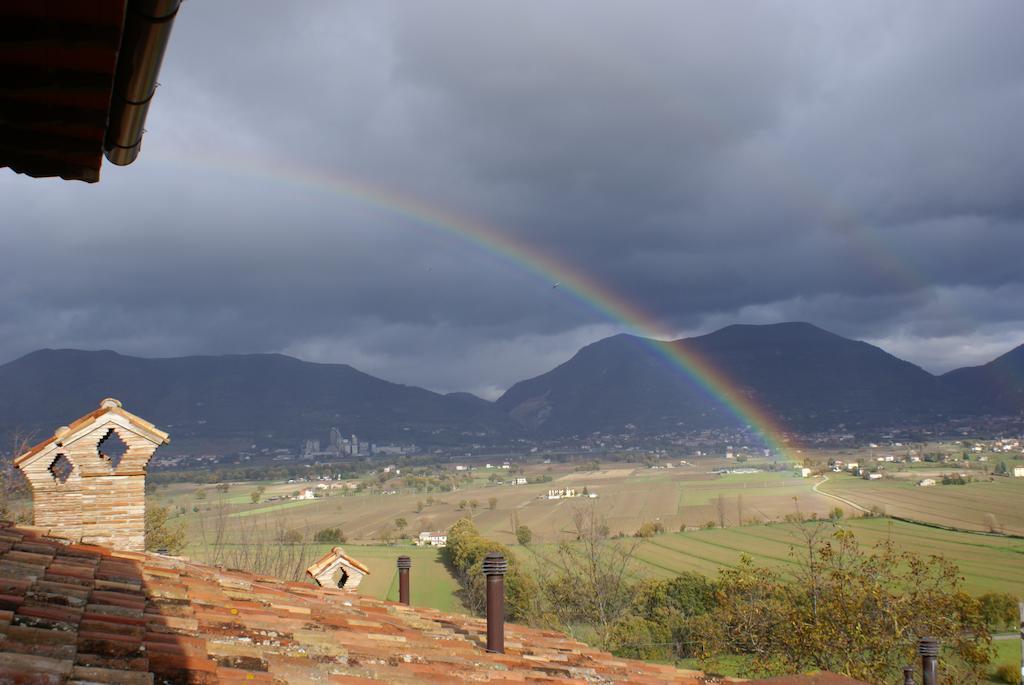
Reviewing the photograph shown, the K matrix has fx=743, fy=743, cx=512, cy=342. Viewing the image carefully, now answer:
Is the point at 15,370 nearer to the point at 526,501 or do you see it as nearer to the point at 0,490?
the point at 526,501

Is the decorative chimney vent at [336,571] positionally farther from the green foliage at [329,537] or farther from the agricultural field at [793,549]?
the green foliage at [329,537]

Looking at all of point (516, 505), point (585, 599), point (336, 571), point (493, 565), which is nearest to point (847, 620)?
point (336, 571)

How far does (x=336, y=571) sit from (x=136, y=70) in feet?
44.0

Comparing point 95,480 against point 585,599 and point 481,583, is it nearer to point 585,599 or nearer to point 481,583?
point 585,599

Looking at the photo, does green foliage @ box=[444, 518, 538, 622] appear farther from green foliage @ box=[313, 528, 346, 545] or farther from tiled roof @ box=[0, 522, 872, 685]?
tiled roof @ box=[0, 522, 872, 685]

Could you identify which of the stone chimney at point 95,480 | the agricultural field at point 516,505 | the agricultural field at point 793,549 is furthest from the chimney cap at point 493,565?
the agricultural field at point 516,505

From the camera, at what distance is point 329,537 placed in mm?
56594

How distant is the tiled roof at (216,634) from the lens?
329cm

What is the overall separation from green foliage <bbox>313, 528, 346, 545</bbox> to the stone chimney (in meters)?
47.5

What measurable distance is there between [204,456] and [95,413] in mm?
128620

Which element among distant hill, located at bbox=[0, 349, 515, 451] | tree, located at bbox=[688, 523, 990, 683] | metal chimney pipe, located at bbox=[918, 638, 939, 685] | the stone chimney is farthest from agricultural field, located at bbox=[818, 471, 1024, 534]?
distant hill, located at bbox=[0, 349, 515, 451]

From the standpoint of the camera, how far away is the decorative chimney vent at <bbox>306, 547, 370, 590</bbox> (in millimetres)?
13680

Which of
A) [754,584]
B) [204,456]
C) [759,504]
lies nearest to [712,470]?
[759,504]

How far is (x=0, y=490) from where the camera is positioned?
79.0ft
